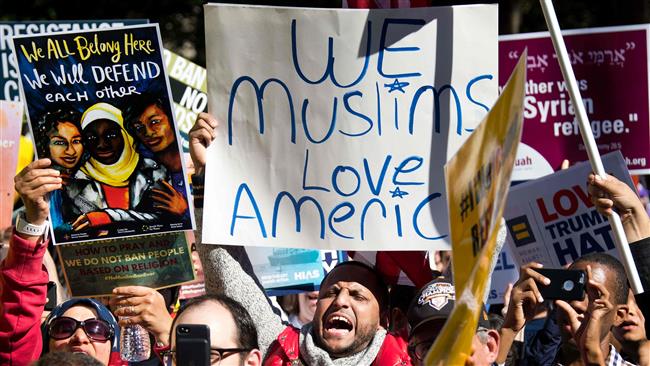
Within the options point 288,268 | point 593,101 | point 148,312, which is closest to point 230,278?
point 148,312

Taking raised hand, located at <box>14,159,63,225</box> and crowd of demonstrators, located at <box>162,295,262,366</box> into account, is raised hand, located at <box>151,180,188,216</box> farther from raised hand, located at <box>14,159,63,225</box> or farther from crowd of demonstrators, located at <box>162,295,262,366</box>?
crowd of demonstrators, located at <box>162,295,262,366</box>

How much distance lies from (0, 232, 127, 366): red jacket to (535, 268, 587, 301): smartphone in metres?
1.79

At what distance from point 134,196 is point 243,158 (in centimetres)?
47

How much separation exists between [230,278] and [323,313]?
1.32 feet

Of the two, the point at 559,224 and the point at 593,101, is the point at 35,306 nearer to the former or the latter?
the point at 559,224

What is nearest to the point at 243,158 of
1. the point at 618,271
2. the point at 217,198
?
the point at 217,198

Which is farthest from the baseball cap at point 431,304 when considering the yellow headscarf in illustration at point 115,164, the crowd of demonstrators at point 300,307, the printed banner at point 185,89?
the printed banner at point 185,89

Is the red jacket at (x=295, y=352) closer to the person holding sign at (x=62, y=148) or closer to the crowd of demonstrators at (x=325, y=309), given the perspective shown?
the crowd of demonstrators at (x=325, y=309)

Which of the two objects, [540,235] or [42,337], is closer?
[42,337]

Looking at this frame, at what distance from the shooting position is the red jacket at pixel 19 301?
4.31 meters

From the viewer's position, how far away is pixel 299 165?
447cm

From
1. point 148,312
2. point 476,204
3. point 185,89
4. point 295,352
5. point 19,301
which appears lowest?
point 295,352

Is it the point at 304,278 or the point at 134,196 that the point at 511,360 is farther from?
the point at 134,196

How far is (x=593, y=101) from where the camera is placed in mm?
6883
